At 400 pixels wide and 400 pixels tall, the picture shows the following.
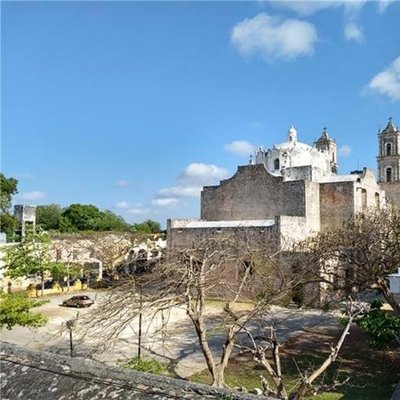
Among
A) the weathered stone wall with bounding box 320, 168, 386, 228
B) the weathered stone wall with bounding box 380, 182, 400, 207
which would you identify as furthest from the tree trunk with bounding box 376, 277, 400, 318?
the weathered stone wall with bounding box 380, 182, 400, 207

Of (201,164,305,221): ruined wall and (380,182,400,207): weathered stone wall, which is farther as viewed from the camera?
(380,182,400,207): weathered stone wall

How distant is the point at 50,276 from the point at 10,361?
26.8 metres

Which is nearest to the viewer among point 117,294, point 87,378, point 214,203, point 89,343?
point 87,378

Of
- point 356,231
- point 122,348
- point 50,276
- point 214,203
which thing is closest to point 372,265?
point 356,231

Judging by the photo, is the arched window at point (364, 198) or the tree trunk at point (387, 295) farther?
the arched window at point (364, 198)

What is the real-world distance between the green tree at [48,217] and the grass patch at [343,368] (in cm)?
4928

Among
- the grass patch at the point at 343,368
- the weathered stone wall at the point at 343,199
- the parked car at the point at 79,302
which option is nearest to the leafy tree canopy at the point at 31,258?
the parked car at the point at 79,302

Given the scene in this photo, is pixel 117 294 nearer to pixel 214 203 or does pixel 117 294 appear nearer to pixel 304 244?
pixel 304 244

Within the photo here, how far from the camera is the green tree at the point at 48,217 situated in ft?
201

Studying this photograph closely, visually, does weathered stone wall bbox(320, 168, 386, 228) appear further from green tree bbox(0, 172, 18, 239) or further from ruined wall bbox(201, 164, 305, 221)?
green tree bbox(0, 172, 18, 239)

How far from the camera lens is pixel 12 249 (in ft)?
85.0

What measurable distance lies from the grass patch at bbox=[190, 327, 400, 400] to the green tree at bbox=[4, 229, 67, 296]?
48.7 ft

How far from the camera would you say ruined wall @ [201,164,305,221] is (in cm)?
2969

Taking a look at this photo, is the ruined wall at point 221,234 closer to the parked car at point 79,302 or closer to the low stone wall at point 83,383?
the parked car at point 79,302
